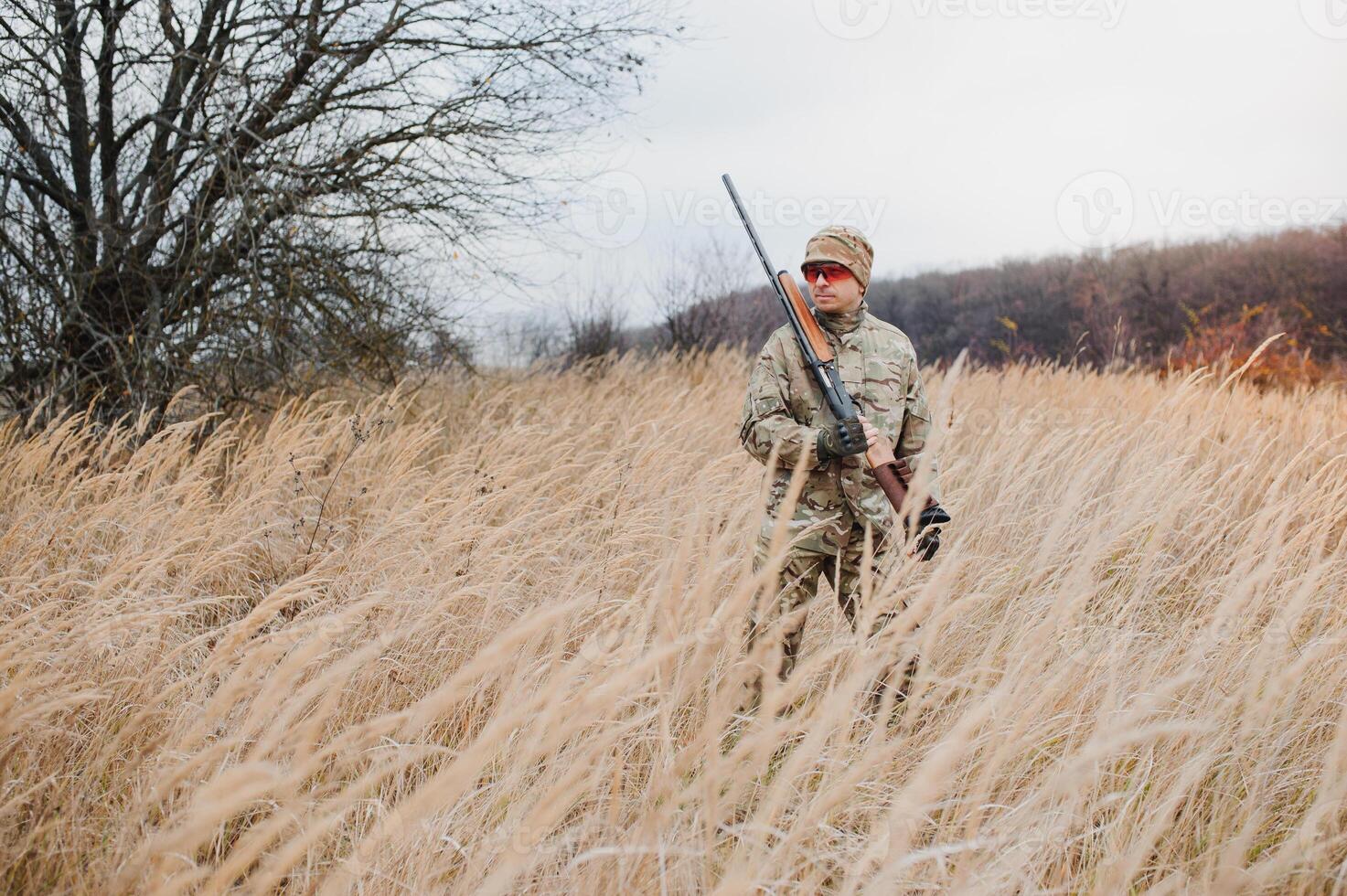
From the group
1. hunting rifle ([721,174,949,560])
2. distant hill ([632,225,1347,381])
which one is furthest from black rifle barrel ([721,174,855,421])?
distant hill ([632,225,1347,381])

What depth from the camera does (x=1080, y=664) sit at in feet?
7.18

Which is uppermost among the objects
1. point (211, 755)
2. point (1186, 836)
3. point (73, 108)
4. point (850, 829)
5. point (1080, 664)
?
point (73, 108)

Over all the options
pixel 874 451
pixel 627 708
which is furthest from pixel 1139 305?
pixel 627 708

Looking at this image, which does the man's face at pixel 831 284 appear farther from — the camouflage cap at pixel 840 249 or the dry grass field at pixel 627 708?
the dry grass field at pixel 627 708

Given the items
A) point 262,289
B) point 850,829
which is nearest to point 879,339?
point 850,829

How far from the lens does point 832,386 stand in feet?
7.92

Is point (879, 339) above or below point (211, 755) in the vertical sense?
above

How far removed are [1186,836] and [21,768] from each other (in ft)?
8.99

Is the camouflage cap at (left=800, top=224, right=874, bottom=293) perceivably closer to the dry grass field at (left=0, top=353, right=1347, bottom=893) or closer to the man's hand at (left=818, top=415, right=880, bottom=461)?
the man's hand at (left=818, top=415, right=880, bottom=461)

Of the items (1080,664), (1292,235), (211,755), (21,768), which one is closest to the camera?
(211,755)

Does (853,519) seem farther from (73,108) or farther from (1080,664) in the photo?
(73,108)

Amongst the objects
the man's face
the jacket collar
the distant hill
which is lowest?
the distant hill

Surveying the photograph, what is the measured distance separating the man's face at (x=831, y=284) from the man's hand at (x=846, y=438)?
44 centimetres

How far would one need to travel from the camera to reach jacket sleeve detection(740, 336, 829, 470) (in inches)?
91.0
